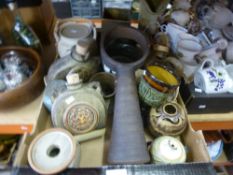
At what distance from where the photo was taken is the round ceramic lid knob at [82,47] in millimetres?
626

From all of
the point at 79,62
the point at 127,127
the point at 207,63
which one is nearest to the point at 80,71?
the point at 79,62

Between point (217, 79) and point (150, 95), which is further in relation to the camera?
point (217, 79)

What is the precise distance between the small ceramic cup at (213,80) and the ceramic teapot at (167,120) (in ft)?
0.50

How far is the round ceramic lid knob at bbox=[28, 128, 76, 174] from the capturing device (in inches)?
19.0

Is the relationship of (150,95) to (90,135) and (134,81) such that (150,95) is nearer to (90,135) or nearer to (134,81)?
(134,81)

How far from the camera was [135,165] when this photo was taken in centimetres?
50

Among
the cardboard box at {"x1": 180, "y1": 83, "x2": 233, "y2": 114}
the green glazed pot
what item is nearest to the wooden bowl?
the green glazed pot

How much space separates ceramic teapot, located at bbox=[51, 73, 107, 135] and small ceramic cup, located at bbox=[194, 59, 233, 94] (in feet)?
1.16

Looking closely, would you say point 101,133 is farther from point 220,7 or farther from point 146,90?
point 220,7

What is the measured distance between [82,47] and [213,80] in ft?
1.42

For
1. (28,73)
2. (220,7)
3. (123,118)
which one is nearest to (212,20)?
(220,7)

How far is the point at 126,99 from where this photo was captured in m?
0.58

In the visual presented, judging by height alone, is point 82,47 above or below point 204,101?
above

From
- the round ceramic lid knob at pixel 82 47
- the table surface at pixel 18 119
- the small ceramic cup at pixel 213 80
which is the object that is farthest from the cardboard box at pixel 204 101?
the table surface at pixel 18 119
